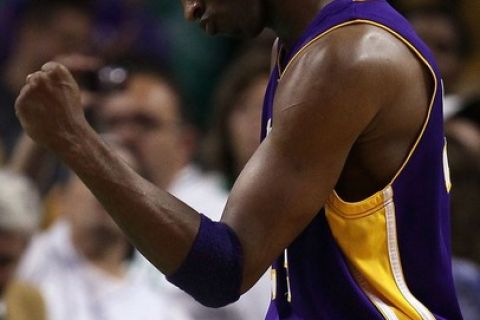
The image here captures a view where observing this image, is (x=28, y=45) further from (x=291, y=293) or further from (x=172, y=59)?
(x=291, y=293)

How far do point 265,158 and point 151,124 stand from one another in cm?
341

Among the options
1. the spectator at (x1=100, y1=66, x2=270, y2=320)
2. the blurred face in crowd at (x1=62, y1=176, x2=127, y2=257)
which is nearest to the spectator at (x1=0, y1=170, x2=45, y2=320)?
the blurred face in crowd at (x1=62, y1=176, x2=127, y2=257)

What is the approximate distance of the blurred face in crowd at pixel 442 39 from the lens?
6.82m

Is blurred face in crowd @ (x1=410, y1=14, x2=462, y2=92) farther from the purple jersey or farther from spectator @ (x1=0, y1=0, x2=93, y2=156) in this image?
the purple jersey

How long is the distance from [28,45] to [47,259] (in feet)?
4.75

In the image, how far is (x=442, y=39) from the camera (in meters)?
6.85

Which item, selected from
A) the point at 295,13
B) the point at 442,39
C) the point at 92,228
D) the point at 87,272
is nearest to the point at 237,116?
the point at 92,228

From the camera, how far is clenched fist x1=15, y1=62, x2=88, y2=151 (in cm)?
287

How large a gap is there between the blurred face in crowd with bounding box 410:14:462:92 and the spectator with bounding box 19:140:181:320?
208cm

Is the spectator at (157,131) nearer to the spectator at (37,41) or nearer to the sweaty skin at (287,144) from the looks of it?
the spectator at (37,41)

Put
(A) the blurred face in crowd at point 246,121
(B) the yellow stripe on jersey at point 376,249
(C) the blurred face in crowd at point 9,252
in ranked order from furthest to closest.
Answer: (A) the blurred face in crowd at point 246,121 < (C) the blurred face in crowd at point 9,252 < (B) the yellow stripe on jersey at point 376,249

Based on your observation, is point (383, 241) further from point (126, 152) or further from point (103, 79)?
point (103, 79)

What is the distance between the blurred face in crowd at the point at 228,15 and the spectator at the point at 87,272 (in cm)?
221

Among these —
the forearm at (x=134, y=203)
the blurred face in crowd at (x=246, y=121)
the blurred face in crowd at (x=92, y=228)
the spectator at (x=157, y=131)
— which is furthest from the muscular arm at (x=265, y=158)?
the spectator at (x=157, y=131)
